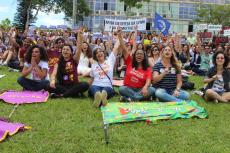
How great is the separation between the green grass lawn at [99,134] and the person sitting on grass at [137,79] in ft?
4.07

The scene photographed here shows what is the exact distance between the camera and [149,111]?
Result: 26.5ft

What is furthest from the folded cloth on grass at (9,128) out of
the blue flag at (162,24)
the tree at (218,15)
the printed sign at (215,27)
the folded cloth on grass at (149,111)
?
the tree at (218,15)

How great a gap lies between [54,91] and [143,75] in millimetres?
2153

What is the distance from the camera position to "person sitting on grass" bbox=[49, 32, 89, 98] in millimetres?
10016

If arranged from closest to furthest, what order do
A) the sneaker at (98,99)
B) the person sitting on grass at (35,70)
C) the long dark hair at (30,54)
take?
the sneaker at (98,99) < the person sitting on grass at (35,70) < the long dark hair at (30,54)

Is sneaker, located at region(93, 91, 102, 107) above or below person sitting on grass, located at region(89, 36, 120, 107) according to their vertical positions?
below

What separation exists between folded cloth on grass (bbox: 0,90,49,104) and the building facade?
212 ft

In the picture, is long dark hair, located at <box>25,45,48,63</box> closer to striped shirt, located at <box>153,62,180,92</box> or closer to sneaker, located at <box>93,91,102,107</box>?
sneaker, located at <box>93,91,102,107</box>

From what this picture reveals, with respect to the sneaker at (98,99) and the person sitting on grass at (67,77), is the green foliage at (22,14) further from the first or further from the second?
the sneaker at (98,99)

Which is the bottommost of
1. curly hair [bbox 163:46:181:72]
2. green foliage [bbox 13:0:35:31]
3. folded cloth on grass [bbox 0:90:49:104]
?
folded cloth on grass [bbox 0:90:49:104]

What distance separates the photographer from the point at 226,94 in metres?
10.1

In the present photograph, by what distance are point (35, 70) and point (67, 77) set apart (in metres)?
0.86

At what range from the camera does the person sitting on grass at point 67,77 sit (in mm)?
10016

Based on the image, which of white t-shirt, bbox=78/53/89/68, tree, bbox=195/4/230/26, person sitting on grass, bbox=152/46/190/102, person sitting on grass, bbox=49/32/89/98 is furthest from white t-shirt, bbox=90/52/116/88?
tree, bbox=195/4/230/26
